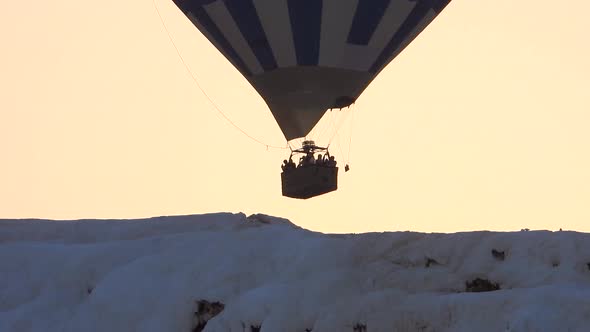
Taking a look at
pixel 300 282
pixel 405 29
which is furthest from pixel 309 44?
pixel 300 282

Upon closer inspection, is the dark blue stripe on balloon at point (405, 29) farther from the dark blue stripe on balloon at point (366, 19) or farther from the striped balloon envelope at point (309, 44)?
the dark blue stripe on balloon at point (366, 19)

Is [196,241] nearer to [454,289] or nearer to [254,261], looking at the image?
[254,261]

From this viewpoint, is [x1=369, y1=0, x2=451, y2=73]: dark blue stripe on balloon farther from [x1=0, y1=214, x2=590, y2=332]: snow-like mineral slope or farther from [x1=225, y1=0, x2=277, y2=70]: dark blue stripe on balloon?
[x1=0, y1=214, x2=590, y2=332]: snow-like mineral slope

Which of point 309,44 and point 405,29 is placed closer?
point 309,44

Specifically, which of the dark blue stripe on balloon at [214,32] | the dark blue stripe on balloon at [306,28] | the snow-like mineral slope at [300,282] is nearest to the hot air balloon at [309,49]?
the dark blue stripe on balloon at [306,28]

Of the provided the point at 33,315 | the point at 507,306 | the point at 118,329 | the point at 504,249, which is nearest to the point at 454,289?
the point at 504,249

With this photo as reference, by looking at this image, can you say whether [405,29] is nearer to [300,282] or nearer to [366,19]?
[366,19]
